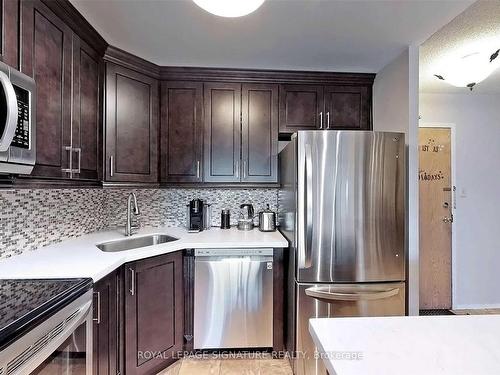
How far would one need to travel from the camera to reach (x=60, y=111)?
146 cm

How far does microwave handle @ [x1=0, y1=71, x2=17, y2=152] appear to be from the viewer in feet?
3.04

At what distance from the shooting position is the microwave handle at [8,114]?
0.93 m

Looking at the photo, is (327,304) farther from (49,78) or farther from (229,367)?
(49,78)

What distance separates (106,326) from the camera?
1463mm

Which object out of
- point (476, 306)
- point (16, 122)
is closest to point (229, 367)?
point (16, 122)

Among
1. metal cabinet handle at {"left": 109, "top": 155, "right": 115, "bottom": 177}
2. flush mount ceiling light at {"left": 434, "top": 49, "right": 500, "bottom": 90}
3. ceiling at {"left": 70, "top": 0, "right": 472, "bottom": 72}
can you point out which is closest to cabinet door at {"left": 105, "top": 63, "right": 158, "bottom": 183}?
metal cabinet handle at {"left": 109, "top": 155, "right": 115, "bottom": 177}

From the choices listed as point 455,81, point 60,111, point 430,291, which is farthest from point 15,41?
point 430,291

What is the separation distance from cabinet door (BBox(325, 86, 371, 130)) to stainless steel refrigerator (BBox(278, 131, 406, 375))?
0.73 m

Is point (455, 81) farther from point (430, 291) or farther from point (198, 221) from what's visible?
point (198, 221)

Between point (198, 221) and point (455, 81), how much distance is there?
2.53m

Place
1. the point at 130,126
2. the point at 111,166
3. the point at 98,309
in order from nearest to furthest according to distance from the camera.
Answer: the point at 98,309, the point at 111,166, the point at 130,126

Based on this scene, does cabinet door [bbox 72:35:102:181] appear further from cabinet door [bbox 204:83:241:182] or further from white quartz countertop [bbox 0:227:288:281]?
cabinet door [bbox 204:83:241:182]

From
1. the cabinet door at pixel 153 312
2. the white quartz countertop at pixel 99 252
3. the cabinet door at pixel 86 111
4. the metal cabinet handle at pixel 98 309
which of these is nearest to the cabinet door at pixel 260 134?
the white quartz countertop at pixel 99 252

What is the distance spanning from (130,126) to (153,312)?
1.36m
